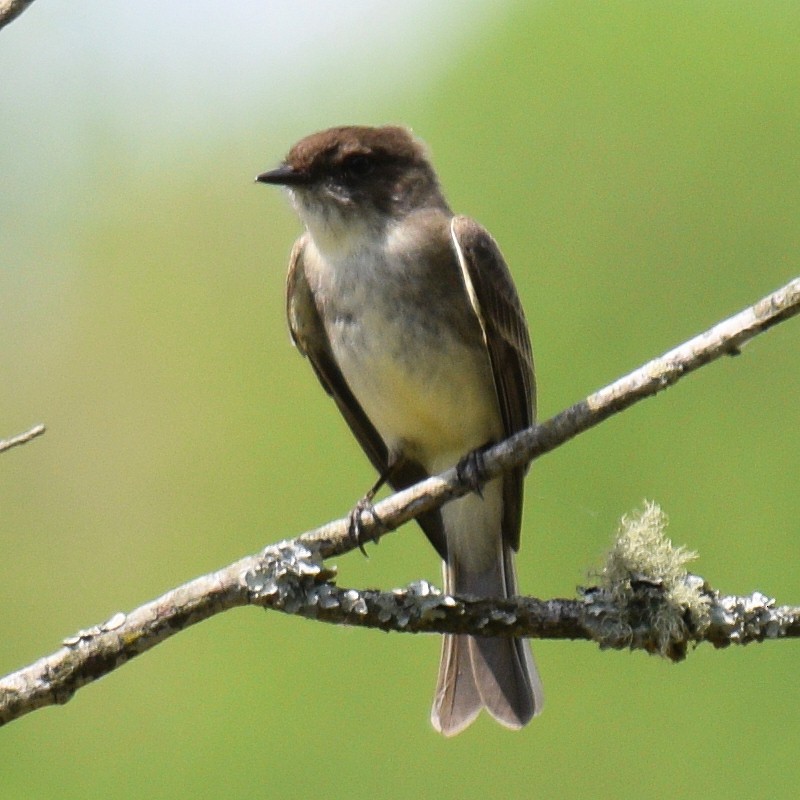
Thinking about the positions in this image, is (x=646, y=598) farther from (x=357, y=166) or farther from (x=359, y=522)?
(x=357, y=166)

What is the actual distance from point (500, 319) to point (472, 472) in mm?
1005

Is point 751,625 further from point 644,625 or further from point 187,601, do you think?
point 187,601

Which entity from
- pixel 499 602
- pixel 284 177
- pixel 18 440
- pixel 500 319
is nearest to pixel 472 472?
pixel 499 602

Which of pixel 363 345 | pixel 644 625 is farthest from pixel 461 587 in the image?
pixel 644 625

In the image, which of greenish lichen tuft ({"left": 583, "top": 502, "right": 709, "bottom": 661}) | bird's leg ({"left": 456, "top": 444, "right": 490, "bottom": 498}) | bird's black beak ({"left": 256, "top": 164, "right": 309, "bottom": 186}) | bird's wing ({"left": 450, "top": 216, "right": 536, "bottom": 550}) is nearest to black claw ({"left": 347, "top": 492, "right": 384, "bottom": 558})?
bird's leg ({"left": 456, "top": 444, "right": 490, "bottom": 498})

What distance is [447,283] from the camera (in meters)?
4.09

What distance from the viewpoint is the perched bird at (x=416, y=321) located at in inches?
159

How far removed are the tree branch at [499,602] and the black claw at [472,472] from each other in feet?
0.27

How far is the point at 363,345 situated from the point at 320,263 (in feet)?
1.16

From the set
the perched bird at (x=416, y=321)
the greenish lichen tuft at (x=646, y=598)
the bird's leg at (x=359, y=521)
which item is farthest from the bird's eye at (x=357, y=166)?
the greenish lichen tuft at (x=646, y=598)

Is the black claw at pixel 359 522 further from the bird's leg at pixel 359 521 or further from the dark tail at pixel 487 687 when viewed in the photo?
the dark tail at pixel 487 687

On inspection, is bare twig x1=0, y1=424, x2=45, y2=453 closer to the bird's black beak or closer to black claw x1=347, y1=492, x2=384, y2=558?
black claw x1=347, y1=492, x2=384, y2=558

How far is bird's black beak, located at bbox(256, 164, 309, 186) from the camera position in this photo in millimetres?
4133

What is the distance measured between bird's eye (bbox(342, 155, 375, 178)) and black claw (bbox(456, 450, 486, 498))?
1260 mm
